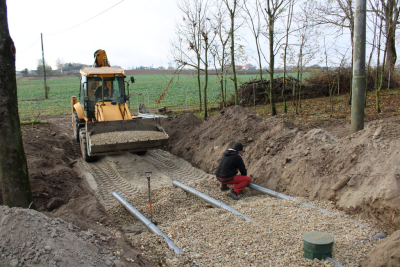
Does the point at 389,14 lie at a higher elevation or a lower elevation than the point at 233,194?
higher

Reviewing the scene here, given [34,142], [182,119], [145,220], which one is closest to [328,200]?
[145,220]

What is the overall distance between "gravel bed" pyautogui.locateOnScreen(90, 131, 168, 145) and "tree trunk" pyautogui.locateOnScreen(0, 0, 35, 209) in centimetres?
345

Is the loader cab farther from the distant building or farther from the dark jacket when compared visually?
the distant building

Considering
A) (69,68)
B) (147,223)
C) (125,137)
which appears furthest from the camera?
(69,68)

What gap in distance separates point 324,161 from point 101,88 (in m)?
7.82

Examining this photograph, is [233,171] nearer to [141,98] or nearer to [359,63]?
[359,63]

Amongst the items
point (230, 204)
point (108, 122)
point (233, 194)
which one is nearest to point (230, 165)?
point (233, 194)

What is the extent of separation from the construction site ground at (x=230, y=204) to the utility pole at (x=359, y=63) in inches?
24.5

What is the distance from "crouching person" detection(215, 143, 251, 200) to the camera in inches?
275

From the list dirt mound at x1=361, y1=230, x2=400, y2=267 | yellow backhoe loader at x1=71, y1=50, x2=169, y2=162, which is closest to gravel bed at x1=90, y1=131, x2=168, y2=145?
yellow backhoe loader at x1=71, y1=50, x2=169, y2=162

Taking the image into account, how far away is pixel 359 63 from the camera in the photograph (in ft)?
23.6

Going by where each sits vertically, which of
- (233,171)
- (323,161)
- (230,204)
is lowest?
(230,204)

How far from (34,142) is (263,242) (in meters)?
9.38

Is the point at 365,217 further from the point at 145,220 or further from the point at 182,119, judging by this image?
the point at 182,119
